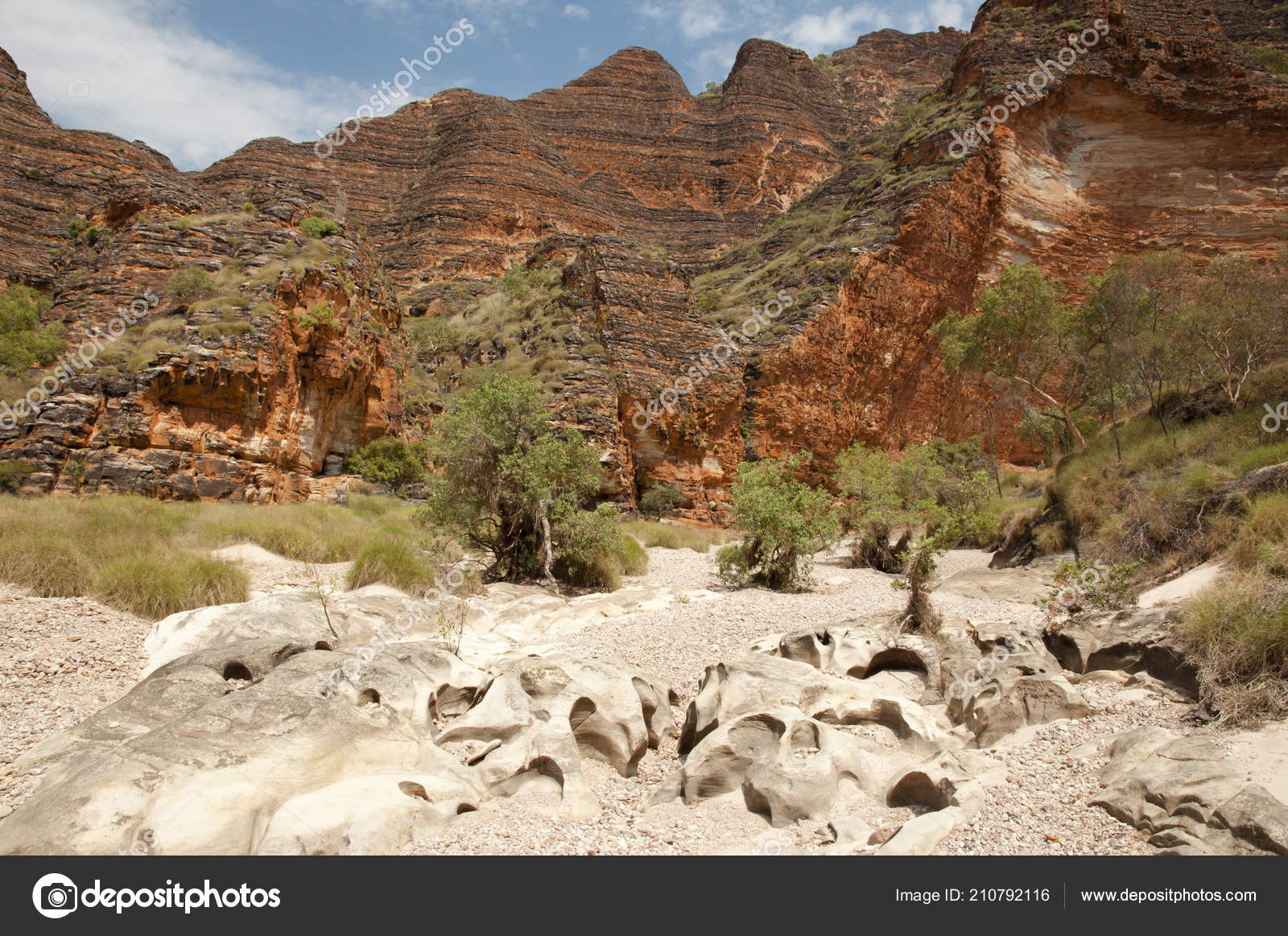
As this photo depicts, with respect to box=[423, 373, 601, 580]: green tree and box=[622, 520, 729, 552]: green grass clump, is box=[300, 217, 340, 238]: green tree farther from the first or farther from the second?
box=[622, 520, 729, 552]: green grass clump

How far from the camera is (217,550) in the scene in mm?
10211

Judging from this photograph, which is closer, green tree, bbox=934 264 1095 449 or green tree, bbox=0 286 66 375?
green tree, bbox=0 286 66 375

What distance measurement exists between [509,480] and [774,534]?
497cm

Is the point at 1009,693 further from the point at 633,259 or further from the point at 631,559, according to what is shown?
the point at 633,259

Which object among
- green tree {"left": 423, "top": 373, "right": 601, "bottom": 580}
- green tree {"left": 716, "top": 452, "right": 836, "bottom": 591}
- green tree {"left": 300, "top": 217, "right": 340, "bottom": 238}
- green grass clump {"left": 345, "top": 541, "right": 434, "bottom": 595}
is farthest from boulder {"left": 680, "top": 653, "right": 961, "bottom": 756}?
green tree {"left": 300, "top": 217, "right": 340, "bottom": 238}

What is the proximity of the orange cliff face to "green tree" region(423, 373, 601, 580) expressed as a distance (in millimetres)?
7717

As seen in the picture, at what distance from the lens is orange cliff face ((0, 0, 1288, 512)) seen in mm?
16578

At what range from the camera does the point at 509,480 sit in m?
11.7

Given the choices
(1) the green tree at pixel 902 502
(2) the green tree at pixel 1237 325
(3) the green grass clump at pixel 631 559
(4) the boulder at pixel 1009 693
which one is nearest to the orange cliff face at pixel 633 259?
(1) the green tree at pixel 902 502

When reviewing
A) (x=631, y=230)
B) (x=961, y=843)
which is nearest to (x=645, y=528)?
(x=961, y=843)

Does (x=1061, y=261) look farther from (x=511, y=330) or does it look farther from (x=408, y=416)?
(x=408, y=416)

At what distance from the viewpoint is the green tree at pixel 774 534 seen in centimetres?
1185

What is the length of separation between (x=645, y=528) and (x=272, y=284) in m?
12.9

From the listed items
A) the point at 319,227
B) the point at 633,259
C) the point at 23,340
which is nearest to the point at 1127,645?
the point at 319,227
